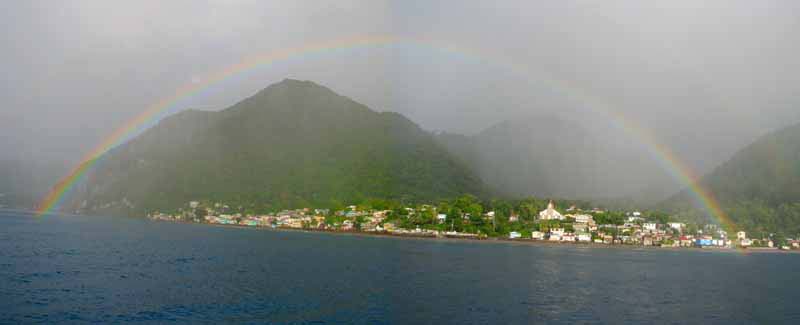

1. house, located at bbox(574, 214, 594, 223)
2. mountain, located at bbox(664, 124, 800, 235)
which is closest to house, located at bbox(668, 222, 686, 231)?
mountain, located at bbox(664, 124, 800, 235)

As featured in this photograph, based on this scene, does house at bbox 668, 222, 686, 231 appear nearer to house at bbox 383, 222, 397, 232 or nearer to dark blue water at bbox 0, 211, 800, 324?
dark blue water at bbox 0, 211, 800, 324

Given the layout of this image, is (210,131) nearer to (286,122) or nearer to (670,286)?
(286,122)

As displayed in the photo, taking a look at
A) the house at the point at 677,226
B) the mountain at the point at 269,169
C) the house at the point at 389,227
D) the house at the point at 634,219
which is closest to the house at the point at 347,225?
the house at the point at 389,227

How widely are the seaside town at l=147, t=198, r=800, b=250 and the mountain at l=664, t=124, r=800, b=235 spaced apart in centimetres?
640

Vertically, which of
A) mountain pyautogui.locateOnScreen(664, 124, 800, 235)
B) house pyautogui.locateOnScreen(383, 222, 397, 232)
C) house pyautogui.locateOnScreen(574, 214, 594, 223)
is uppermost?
mountain pyautogui.locateOnScreen(664, 124, 800, 235)

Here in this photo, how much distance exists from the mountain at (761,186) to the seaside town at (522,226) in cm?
640

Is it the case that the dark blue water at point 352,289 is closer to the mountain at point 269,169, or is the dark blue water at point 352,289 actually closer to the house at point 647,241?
the house at point 647,241

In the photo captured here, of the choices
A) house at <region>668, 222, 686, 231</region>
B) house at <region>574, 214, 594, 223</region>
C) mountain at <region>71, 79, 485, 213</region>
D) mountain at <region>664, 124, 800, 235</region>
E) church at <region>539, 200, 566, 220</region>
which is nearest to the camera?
house at <region>668, 222, 686, 231</region>

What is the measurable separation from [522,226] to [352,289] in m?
86.1

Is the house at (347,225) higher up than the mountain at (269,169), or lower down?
lower down

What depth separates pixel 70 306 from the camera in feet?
94.4

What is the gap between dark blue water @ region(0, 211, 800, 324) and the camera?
96.7 feet

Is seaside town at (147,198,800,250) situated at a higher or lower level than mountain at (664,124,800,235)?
lower

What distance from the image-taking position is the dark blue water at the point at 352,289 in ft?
96.7
